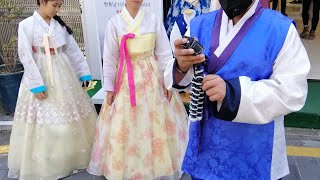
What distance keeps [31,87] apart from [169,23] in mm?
1924

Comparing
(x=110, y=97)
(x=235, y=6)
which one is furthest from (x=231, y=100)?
(x=110, y=97)

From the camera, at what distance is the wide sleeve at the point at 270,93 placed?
1469 millimetres

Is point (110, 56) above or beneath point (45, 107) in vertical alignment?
above

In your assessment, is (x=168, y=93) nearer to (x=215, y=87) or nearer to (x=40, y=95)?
(x=40, y=95)

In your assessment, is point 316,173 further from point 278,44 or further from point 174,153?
point 278,44

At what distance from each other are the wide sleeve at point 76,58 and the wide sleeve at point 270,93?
2.34 meters

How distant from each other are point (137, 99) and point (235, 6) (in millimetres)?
1736

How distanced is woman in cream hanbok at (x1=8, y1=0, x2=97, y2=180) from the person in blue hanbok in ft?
6.11

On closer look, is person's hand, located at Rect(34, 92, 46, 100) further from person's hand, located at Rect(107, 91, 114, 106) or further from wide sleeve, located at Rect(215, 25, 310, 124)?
wide sleeve, located at Rect(215, 25, 310, 124)

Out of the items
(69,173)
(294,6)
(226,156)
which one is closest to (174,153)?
(69,173)

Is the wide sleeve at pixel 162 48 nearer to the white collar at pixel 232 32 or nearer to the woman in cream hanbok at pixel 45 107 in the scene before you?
the woman in cream hanbok at pixel 45 107

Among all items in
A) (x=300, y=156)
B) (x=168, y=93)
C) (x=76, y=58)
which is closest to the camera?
(x=168, y=93)

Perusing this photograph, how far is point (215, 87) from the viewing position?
1.45 meters

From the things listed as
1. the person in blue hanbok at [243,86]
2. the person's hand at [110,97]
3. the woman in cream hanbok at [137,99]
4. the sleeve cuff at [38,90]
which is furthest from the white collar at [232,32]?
the sleeve cuff at [38,90]
